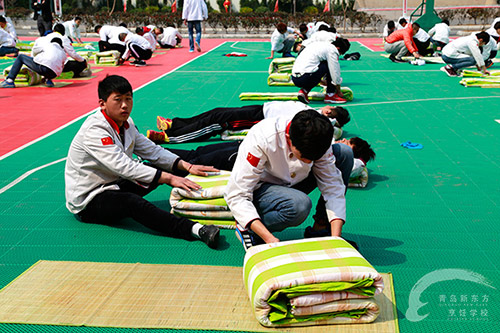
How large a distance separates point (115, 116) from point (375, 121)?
424 cm

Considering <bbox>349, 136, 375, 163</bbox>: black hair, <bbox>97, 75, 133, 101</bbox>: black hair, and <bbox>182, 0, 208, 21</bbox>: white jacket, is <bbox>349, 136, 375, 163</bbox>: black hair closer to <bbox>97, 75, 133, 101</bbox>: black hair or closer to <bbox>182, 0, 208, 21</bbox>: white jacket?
<bbox>97, 75, 133, 101</bbox>: black hair

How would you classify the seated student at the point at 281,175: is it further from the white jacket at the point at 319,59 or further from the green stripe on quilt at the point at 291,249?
the white jacket at the point at 319,59

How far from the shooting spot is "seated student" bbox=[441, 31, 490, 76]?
10203 mm

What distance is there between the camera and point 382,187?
455 centimetres

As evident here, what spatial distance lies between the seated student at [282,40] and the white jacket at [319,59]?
15.8 ft

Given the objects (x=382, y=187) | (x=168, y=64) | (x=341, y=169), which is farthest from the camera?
(x=168, y=64)

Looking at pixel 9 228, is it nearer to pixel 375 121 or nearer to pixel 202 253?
pixel 202 253

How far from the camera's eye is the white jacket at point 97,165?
11.5 feet

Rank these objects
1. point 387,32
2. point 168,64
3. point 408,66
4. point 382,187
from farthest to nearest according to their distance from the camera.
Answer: point 387,32
point 168,64
point 408,66
point 382,187

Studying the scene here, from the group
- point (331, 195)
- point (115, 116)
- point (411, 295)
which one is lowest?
point (411, 295)

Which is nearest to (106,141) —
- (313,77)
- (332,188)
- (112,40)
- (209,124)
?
(332,188)

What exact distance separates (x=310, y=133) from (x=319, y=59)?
561 cm

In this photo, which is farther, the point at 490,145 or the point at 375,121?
the point at 375,121

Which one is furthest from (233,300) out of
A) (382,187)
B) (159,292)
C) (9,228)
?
(382,187)
